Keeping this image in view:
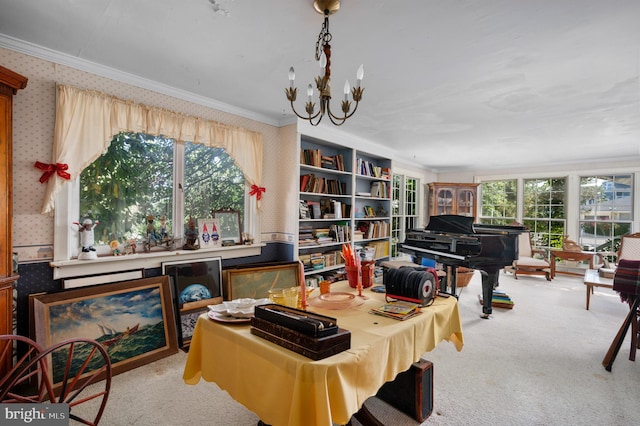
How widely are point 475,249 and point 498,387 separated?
5.72 ft

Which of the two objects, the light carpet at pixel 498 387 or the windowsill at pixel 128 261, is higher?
the windowsill at pixel 128 261

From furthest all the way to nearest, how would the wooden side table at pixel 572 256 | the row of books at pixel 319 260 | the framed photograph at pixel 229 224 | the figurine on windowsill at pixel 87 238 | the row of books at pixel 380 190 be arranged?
the wooden side table at pixel 572 256, the row of books at pixel 380 190, the row of books at pixel 319 260, the framed photograph at pixel 229 224, the figurine on windowsill at pixel 87 238

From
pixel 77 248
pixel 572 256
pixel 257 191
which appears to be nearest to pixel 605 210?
pixel 572 256

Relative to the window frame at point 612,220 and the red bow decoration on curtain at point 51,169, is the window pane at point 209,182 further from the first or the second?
the window frame at point 612,220

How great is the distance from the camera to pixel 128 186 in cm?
279

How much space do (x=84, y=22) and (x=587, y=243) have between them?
838 cm

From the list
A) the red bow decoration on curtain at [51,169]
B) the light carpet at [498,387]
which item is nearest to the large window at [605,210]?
the light carpet at [498,387]

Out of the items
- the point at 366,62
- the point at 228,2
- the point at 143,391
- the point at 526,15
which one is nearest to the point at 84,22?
the point at 228,2

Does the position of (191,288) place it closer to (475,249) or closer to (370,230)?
(370,230)

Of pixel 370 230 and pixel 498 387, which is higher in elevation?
pixel 370 230

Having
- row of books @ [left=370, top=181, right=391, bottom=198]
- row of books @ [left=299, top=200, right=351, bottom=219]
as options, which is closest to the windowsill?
row of books @ [left=299, top=200, right=351, bottom=219]

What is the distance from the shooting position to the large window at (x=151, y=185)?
2.65 m

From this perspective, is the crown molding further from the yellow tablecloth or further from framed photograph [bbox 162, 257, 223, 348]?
the yellow tablecloth

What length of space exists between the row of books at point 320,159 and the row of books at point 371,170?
1.64ft
